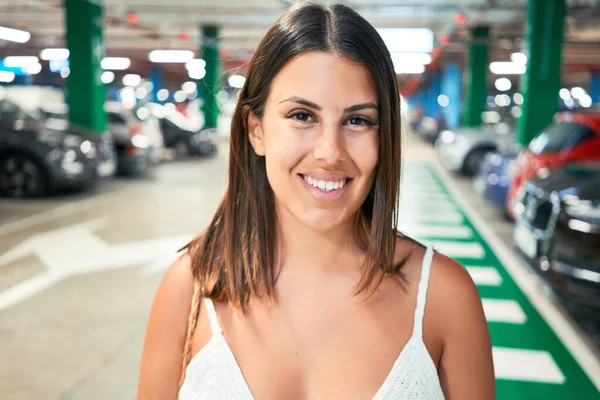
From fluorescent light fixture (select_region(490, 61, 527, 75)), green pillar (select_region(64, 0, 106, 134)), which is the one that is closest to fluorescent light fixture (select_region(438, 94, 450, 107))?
fluorescent light fixture (select_region(490, 61, 527, 75))

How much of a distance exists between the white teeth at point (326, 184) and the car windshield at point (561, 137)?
236 inches

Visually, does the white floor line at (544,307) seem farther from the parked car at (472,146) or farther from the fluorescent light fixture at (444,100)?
the fluorescent light fixture at (444,100)

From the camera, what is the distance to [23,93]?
63.8 ft

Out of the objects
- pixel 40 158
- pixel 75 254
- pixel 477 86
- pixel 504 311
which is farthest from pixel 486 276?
pixel 477 86

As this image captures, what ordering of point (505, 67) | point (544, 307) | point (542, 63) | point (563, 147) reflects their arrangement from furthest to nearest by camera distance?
point (505, 67) < point (542, 63) < point (563, 147) < point (544, 307)

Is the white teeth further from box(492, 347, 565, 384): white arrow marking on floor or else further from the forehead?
box(492, 347, 565, 384): white arrow marking on floor

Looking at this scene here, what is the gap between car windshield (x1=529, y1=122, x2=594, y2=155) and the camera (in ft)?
21.4

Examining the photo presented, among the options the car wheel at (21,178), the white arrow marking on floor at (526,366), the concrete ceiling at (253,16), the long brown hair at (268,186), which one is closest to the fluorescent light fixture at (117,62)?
the concrete ceiling at (253,16)

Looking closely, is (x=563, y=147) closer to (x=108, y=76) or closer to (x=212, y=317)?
(x=212, y=317)

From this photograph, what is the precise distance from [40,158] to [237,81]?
8496mm

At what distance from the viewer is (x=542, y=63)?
34.0 ft

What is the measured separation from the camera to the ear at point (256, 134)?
1.38 metres

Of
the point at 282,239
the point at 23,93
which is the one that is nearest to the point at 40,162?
the point at 282,239

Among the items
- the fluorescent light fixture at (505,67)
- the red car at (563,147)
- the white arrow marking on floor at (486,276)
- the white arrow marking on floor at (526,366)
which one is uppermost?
the fluorescent light fixture at (505,67)
